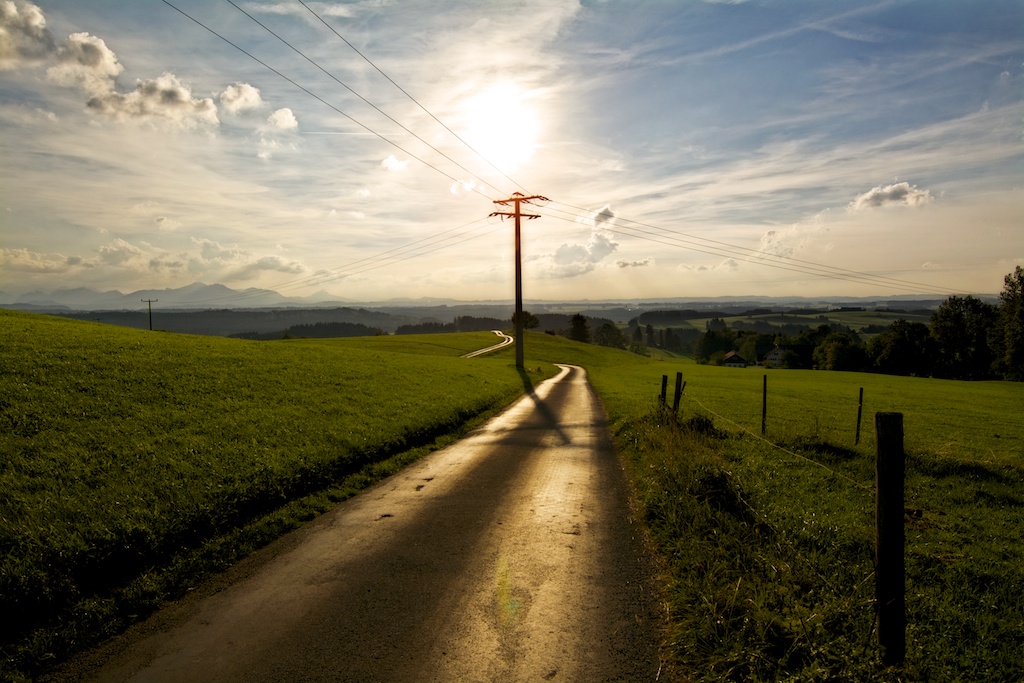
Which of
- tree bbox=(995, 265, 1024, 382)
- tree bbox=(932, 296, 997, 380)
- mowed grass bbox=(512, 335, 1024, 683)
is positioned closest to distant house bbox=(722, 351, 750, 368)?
tree bbox=(932, 296, 997, 380)

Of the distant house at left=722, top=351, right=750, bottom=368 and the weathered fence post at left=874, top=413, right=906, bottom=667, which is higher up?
the weathered fence post at left=874, top=413, right=906, bottom=667

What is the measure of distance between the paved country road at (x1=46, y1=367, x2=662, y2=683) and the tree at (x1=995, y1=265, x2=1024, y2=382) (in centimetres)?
10705

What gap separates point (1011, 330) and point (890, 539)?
364 ft

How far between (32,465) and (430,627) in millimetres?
9274

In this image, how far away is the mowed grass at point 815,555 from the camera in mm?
5664

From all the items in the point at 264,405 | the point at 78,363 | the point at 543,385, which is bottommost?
the point at 543,385

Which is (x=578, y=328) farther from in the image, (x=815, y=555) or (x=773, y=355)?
(x=815, y=555)

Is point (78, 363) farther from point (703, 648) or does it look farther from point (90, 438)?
point (703, 648)

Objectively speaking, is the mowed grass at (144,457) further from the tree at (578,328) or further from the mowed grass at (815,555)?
the tree at (578,328)

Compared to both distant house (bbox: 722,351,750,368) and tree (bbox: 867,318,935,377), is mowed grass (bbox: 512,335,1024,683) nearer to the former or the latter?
tree (bbox: 867,318,935,377)

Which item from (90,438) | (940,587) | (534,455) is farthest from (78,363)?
(940,587)

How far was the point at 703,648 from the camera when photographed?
19.2 ft

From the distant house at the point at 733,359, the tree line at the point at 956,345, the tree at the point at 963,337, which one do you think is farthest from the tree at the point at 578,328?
the tree at the point at 963,337

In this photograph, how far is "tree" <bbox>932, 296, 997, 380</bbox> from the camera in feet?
321
